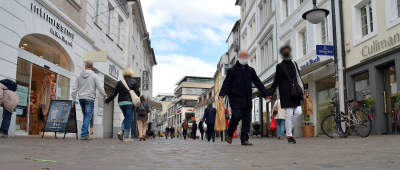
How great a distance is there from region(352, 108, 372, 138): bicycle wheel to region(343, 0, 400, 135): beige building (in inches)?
63.0

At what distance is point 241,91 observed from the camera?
7.18m

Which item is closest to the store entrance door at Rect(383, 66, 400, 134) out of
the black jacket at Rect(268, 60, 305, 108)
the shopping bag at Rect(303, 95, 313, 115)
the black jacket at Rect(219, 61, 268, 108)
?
the shopping bag at Rect(303, 95, 313, 115)

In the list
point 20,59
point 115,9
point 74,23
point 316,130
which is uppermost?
point 115,9

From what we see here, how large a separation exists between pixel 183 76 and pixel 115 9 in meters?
74.4

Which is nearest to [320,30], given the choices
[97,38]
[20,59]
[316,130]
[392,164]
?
[316,130]

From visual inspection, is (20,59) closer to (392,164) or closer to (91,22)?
(91,22)

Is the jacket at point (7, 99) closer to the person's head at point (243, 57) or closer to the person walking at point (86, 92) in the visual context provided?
the person walking at point (86, 92)

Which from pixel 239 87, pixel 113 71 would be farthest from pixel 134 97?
pixel 113 71

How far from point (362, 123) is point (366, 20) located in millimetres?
4807

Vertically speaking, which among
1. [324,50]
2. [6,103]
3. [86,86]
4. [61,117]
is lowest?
[61,117]

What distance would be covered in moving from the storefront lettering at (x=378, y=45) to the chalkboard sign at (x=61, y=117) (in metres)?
9.74

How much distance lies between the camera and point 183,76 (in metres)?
93.6

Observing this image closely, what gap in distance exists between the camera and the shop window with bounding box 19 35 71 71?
10.8m

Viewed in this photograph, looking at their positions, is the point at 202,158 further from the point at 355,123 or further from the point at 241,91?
the point at 355,123
